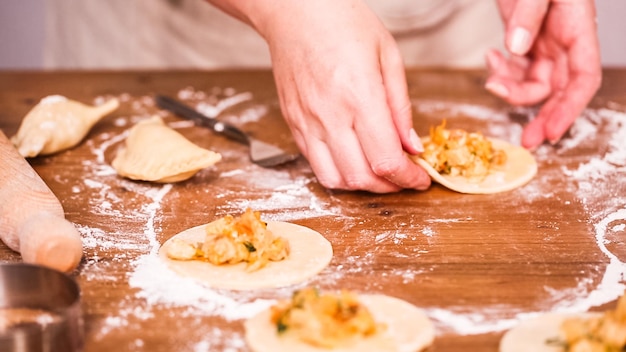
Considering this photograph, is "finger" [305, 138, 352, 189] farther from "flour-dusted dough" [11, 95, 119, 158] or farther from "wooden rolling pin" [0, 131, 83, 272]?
"flour-dusted dough" [11, 95, 119, 158]

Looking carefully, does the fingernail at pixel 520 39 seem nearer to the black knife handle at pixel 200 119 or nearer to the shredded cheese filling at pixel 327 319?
the black knife handle at pixel 200 119

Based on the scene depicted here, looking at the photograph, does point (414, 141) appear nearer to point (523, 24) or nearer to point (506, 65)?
point (523, 24)

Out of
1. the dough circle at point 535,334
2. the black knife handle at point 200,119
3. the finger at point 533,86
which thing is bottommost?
the black knife handle at point 200,119

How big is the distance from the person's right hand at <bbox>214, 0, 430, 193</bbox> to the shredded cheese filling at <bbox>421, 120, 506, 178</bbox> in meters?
0.14

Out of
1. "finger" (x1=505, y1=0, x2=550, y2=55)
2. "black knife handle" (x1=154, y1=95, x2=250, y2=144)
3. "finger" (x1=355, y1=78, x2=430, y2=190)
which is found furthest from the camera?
"black knife handle" (x1=154, y1=95, x2=250, y2=144)

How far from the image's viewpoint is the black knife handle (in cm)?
236

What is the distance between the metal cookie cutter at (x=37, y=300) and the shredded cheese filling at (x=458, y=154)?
3.43ft

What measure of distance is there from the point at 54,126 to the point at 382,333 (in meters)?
1.27

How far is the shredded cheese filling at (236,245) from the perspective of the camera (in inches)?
63.4

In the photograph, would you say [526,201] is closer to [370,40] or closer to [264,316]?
[370,40]

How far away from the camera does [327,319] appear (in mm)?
1312

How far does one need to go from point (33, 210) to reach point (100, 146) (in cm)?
70

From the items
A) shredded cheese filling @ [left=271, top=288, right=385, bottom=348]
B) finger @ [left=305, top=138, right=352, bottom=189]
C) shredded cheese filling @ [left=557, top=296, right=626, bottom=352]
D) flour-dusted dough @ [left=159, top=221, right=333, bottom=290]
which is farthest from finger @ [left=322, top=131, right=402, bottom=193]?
shredded cheese filling @ [left=557, top=296, right=626, bottom=352]

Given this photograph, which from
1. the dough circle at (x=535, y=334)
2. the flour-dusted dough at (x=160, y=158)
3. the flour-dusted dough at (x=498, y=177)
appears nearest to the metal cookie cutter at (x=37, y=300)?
the flour-dusted dough at (x=160, y=158)
